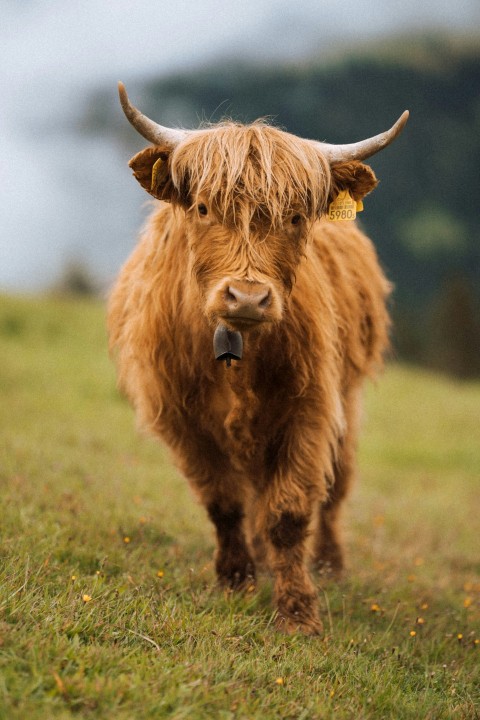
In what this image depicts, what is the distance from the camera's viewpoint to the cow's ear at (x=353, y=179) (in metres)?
4.08

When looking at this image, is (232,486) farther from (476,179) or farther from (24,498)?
(476,179)

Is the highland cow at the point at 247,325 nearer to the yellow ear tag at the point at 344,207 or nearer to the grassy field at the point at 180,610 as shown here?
the yellow ear tag at the point at 344,207

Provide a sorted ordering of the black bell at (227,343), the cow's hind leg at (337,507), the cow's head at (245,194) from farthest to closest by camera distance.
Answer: the cow's hind leg at (337,507), the black bell at (227,343), the cow's head at (245,194)

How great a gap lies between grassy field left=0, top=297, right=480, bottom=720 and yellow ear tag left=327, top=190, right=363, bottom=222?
83.5 inches

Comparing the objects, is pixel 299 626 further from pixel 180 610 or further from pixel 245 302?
pixel 245 302

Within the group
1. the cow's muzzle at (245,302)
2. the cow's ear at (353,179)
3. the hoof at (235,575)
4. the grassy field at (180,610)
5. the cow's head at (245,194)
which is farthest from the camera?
the hoof at (235,575)

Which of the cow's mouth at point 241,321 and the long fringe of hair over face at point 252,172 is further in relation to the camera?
the long fringe of hair over face at point 252,172

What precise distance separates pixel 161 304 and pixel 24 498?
6.05 ft

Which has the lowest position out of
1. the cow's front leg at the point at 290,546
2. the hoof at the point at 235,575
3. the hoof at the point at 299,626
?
the hoof at the point at 235,575

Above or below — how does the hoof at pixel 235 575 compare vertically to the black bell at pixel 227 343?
below

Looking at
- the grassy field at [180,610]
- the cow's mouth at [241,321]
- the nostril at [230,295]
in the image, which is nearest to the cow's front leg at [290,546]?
the grassy field at [180,610]

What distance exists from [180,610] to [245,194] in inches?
77.8

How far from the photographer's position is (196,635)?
10.9ft

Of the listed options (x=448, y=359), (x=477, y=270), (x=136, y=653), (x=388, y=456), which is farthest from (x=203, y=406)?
(x=477, y=270)
